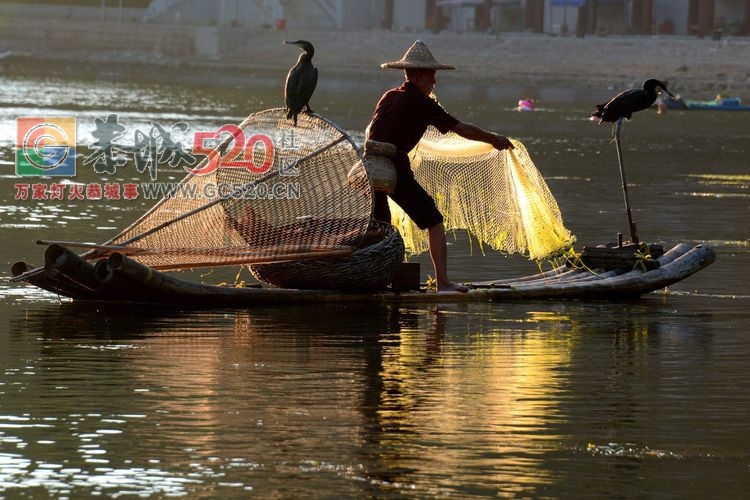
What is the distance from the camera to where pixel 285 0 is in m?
77.3

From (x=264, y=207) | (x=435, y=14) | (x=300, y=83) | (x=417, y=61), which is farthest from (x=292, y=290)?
(x=435, y=14)

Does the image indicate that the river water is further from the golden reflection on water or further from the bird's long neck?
the bird's long neck

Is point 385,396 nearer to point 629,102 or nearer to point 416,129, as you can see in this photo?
point 416,129

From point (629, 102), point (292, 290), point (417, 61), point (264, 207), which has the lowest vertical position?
point (292, 290)

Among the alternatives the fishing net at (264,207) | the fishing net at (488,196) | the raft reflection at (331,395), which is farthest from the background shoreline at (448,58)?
the raft reflection at (331,395)

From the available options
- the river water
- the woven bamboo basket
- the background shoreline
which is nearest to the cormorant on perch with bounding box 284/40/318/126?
the woven bamboo basket

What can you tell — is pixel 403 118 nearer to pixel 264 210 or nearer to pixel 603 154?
pixel 264 210

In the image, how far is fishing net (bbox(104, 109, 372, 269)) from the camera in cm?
1038

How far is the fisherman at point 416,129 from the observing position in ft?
33.8

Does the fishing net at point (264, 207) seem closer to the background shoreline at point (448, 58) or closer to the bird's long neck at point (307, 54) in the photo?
the bird's long neck at point (307, 54)
